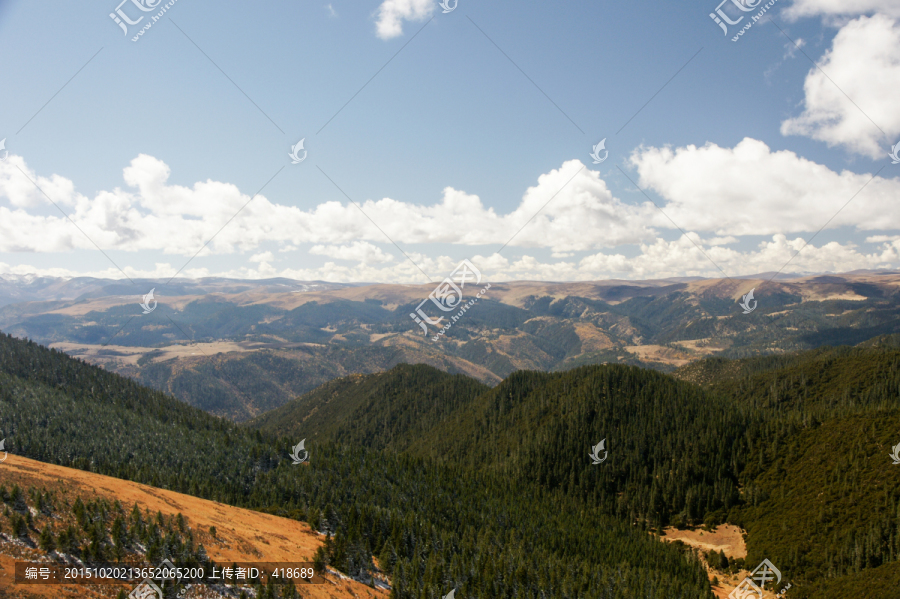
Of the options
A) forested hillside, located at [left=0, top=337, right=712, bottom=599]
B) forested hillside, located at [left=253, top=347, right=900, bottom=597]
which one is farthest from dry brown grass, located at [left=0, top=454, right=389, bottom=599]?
forested hillside, located at [left=253, top=347, right=900, bottom=597]

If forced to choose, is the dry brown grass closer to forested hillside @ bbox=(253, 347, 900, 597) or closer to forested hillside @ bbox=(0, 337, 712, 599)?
forested hillside @ bbox=(0, 337, 712, 599)

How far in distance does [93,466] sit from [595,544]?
147027 mm

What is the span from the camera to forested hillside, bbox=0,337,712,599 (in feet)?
280

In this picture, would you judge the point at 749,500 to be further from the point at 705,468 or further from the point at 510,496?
the point at 510,496

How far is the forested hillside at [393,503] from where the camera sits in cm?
8544

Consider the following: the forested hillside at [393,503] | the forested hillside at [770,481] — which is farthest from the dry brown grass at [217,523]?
the forested hillside at [770,481]

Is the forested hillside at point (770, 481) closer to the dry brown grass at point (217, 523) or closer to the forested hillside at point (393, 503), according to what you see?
the forested hillside at point (393, 503)

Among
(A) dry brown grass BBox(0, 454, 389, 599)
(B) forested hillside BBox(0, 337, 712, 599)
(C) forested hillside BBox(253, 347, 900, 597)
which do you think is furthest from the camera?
(C) forested hillside BBox(253, 347, 900, 597)

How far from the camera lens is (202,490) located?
118 meters

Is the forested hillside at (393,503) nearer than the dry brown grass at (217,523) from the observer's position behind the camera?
No

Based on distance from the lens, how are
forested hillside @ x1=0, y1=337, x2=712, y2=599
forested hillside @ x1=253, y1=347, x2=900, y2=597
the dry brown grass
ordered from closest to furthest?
the dry brown grass, forested hillside @ x1=0, y1=337, x2=712, y2=599, forested hillside @ x1=253, y1=347, x2=900, y2=597

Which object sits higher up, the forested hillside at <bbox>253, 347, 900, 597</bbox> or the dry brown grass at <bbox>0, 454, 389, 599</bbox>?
the forested hillside at <bbox>253, 347, 900, 597</bbox>

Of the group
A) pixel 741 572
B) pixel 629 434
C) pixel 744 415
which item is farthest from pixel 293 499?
pixel 744 415

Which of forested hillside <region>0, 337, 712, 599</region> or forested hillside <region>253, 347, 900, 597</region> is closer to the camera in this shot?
forested hillside <region>0, 337, 712, 599</region>
